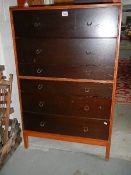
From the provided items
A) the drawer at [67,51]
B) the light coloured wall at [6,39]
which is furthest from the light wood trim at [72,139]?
the drawer at [67,51]

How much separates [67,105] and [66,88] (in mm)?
180

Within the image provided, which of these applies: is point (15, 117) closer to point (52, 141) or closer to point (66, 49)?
point (52, 141)

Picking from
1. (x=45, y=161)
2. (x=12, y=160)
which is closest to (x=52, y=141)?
(x=45, y=161)

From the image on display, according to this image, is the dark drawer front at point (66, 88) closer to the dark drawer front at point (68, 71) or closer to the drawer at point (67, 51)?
the dark drawer front at point (68, 71)

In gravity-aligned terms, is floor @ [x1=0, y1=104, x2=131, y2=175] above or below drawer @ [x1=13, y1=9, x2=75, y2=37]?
below

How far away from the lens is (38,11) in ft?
5.68

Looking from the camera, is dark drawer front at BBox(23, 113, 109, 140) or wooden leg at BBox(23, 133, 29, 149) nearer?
dark drawer front at BBox(23, 113, 109, 140)

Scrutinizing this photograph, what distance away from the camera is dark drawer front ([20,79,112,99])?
1.87 metres

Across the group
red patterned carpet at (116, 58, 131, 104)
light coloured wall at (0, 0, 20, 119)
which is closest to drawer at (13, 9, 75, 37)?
light coloured wall at (0, 0, 20, 119)

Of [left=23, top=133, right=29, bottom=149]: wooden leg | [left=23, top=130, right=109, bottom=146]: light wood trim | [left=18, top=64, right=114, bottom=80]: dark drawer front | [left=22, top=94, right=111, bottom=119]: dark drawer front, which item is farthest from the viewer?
[left=23, top=133, right=29, bottom=149]: wooden leg

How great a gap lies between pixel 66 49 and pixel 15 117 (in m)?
1.08

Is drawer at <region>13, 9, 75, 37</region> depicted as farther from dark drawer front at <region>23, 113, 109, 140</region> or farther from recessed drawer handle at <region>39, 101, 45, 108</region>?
dark drawer front at <region>23, 113, 109, 140</region>

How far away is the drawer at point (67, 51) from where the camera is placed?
1732 millimetres

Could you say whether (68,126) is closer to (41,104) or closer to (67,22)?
(41,104)
